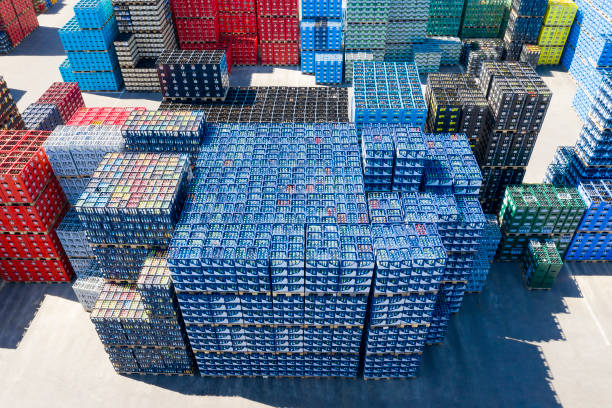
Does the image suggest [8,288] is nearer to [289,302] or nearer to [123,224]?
[123,224]

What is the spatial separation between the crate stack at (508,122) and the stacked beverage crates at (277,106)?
79.6 feet

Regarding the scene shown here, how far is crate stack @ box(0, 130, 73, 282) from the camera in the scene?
62906 mm

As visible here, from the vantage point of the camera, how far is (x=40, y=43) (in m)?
140

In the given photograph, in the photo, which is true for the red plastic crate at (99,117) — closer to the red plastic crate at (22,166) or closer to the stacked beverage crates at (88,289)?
the red plastic crate at (22,166)

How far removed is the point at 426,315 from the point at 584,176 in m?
40.5

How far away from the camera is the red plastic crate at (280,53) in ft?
402

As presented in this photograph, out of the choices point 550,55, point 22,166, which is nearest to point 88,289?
point 22,166

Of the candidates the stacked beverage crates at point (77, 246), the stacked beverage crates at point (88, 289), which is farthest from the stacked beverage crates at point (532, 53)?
the stacked beverage crates at point (88, 289)

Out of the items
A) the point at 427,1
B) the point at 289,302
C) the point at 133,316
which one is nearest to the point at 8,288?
the point at 133,316

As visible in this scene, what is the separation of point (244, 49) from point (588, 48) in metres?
83.9

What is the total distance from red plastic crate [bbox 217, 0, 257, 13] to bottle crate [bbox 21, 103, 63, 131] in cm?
5122

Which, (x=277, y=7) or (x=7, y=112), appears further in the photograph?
(x=277, y=7)

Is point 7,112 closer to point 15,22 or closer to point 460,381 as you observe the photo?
point 15,22

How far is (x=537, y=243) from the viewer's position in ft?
235
